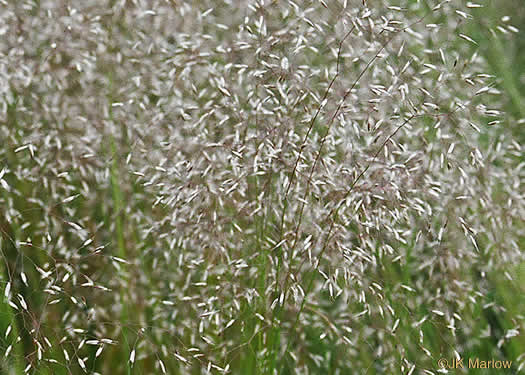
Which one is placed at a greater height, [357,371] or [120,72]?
[120,72]

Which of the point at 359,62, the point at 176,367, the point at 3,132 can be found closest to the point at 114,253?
the point at 176,367

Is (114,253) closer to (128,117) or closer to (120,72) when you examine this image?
(128,117)

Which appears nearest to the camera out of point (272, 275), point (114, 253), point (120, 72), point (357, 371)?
point (272, 275)

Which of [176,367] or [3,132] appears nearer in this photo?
[176,367]

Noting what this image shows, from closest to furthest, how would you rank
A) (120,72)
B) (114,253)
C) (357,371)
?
(357,371)
(114,253)
(120,72)

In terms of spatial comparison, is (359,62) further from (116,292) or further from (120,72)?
(116,292)

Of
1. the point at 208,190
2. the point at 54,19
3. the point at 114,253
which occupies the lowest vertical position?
the point at 114,253
